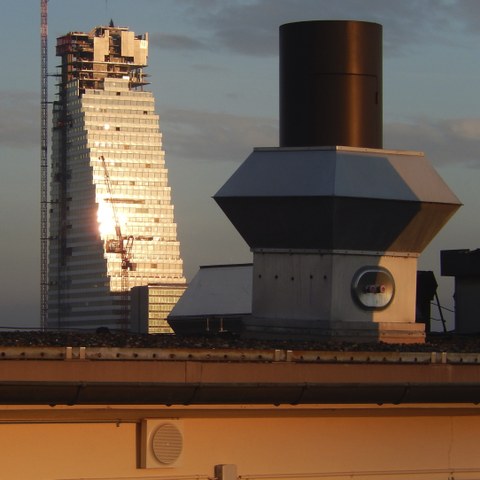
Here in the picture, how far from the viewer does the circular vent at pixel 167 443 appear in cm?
1927

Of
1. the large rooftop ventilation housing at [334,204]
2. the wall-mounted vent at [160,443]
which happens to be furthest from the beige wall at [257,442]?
the large rooftop ventilation housing at [334,204]

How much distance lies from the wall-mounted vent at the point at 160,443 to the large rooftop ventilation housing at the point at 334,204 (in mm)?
12449

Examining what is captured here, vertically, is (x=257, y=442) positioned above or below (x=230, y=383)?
below

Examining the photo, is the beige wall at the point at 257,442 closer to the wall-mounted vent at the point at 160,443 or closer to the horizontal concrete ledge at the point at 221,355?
the wall-mounted vent at the point at 160,443

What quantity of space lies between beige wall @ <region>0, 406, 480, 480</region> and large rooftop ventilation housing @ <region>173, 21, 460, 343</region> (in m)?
9.88

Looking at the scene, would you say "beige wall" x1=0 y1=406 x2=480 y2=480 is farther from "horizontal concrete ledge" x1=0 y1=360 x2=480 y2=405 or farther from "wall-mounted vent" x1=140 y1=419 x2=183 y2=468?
"horizontal concrete ledge" x1=0 y1=360 x2=480 y2=405

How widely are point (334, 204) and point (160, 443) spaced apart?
13291 mm

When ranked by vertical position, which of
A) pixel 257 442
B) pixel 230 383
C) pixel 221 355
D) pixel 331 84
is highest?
pixel 331 84

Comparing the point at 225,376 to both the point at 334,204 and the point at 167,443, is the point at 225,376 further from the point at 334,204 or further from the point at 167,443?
the point at 334,204

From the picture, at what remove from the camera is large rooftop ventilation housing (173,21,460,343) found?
32125mm

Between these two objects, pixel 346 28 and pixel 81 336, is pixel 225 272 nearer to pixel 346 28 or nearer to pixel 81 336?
pixel 346 28

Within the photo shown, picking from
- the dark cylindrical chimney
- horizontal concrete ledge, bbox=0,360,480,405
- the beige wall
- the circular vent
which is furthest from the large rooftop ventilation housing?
the circular vent

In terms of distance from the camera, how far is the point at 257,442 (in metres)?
20.4

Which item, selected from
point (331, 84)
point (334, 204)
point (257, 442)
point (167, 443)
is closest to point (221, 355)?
point (257, 442)
